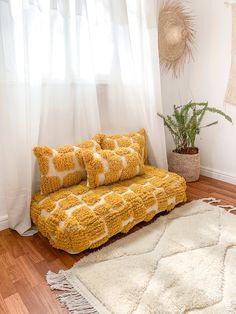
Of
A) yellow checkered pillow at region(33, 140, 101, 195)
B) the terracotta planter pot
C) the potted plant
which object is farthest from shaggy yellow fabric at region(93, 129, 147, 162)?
the terracotta planter pot

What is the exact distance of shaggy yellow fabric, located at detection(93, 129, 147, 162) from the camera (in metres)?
1.95

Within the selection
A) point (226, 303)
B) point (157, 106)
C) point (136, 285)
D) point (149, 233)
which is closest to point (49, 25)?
point (157, 106)

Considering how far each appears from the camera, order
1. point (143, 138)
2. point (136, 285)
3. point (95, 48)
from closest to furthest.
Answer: point (136, 285), point (95, 48), point (143, 138)

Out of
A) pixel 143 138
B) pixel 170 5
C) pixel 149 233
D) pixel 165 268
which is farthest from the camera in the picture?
pixel 170 5

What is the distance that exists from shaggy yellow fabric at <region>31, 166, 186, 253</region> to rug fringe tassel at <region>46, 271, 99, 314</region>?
167 millimetres

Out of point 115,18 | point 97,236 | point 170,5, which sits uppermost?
point 170,5

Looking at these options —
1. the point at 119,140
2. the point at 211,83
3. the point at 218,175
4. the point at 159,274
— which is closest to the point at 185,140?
the point at 218,175

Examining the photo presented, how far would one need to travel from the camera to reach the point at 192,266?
1.27m

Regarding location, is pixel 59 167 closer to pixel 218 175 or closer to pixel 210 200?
pixel 210 200

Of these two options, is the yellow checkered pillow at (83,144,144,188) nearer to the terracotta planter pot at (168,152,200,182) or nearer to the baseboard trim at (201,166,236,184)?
the terracotta planter pot at (168,152,200,182)

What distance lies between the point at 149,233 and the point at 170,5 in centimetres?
222

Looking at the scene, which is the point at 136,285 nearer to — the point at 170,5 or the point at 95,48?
the point at 95,48

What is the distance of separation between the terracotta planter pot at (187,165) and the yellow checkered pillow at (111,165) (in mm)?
689

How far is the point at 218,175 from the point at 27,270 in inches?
81.5
